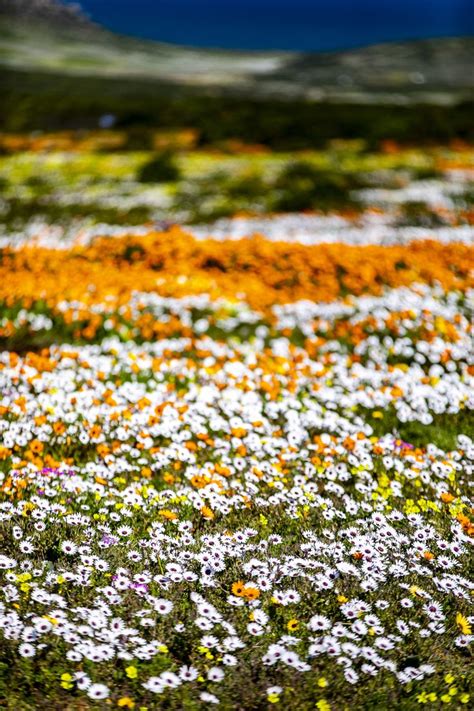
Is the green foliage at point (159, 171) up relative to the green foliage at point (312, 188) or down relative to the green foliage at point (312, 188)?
up

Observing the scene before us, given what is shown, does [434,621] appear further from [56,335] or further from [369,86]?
[369,86]

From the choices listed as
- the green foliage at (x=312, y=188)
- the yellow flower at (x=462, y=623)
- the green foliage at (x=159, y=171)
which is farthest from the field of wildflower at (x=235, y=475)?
the green foliage at (x=159, y=171)

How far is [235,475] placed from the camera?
7141mm

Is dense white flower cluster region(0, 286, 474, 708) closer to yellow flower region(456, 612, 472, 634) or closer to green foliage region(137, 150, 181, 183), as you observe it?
yellow flower region(456, 612, 472, 634)

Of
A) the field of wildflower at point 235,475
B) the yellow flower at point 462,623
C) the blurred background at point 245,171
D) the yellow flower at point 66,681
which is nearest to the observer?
the yellow flower at point 66,681

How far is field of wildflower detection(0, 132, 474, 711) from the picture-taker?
4641 millimetres

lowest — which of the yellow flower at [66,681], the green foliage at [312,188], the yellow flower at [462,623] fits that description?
the yellow flower at [462,623]

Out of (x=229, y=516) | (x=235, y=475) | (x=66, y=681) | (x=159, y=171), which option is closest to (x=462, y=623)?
(x=229, y=516)

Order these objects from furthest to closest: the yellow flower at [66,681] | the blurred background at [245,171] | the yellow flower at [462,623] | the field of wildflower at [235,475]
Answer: the blurred background at [245,171], the yellow flower at [462,623], the field of wildflower at [235,475], the yellow flower at [66,681]

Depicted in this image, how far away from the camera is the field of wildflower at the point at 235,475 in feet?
15.2

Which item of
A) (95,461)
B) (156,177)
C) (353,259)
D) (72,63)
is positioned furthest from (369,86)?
(95,461)

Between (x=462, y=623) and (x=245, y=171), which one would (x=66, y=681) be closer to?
(x=462, y=623)

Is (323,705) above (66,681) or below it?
below

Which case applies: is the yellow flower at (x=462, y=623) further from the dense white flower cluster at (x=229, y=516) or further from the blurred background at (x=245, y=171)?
→ the blurred background at (x=245, y=171)
